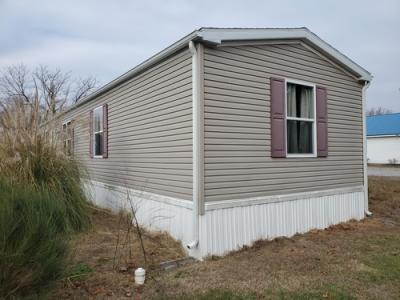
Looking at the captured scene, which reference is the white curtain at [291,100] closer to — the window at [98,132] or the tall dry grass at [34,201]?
the tall dry grass at [34,201]

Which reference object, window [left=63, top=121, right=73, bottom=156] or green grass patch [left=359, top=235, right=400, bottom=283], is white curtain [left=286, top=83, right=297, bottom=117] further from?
window [left=63, top=121, right=73, bottom=156]

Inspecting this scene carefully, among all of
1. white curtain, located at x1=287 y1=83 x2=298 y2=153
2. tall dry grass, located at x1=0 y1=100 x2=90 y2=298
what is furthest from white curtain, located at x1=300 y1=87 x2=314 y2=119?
tall dry grass, located at x1=0 y1=100 x2=90 y2=298

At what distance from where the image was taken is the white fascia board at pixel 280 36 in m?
5.05

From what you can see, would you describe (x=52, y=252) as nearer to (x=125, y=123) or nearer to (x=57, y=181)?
(x=57, y=181)

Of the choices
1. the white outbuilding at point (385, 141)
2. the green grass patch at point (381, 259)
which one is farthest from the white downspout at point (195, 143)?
the white outbuilding at point (385, 141)

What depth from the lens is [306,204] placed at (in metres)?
6.50

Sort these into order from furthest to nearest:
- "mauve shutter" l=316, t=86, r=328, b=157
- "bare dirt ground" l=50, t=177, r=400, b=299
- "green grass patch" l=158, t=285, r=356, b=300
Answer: "mauve shutter" l=316, t=86, r=328, b=157 < "bare dirt ground" l=50, t=177, r=400, b=299 < "green grass patch" l=158, t=285, r=356, b=300

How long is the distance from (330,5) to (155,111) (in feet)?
20.5

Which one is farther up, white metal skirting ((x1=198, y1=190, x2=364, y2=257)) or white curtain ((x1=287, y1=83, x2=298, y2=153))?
white curtain ((x1=287, y1=83, x2=298, y2=153))

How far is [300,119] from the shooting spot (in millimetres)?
6469

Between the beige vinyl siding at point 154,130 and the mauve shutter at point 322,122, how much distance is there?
276 centimetres

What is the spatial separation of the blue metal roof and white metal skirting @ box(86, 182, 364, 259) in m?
23.6

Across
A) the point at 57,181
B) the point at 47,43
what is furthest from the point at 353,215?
the point at 47,43

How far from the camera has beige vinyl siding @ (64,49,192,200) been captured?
541 centimetres
